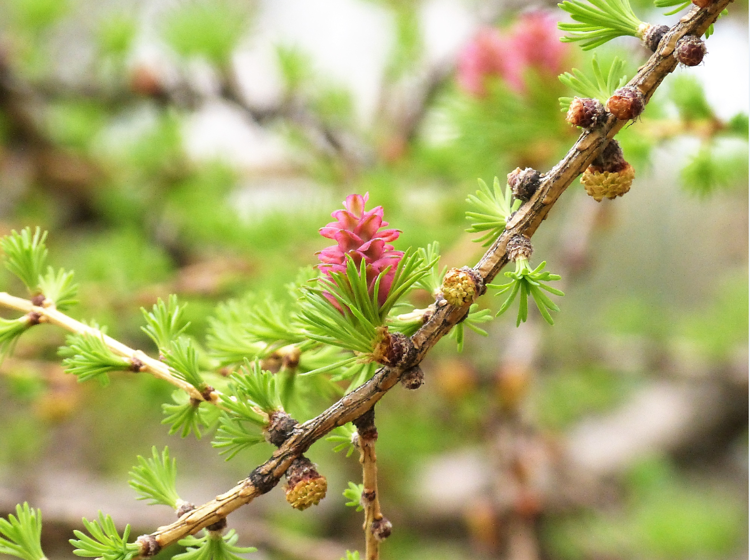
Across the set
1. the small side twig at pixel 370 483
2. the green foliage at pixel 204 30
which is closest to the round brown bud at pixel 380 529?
the small side twig at pixel 370 483

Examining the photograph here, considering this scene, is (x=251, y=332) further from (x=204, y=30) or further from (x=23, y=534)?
(x=204, y=30)

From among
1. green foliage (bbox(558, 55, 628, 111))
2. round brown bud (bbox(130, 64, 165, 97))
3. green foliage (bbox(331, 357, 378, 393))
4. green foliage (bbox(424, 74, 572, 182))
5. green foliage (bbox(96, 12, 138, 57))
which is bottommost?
green foliage (bbox(331, 357, 378, 393))

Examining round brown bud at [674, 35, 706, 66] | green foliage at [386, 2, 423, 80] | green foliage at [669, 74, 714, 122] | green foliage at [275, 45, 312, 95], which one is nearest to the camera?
round brown bud at [674, 35, 706, 66]

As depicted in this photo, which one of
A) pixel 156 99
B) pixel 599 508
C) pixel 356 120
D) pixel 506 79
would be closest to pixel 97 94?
pixel 156 99

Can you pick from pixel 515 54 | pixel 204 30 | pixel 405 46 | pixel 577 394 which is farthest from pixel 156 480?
pixel 577 394

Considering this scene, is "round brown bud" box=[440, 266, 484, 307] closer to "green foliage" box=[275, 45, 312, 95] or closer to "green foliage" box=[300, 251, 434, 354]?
"green foliage" box=[300, 251, 434, 354]

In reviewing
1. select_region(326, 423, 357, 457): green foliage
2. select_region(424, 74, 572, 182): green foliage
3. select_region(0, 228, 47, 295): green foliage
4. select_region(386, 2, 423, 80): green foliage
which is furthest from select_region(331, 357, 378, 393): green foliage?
select_region(386, 2, 423, 80): green foliage

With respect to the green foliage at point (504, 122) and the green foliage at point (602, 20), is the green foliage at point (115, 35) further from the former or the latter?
the green foliage at point (602, 20)
